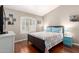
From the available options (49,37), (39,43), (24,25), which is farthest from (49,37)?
(24,25)

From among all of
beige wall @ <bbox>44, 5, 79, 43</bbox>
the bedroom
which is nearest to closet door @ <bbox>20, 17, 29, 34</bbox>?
the bedroom

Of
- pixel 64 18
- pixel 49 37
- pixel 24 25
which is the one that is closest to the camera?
pixel 24 25

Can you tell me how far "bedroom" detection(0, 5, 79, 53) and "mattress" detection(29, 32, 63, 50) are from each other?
10 cm

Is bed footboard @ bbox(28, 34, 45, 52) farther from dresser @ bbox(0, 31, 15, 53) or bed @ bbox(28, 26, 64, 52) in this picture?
dresser @ bbox(0, 31, 15, 53)

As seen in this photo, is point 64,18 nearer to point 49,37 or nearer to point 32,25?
point 49,37

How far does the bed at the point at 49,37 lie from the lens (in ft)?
5.53

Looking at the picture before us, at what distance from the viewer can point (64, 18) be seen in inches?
64.7

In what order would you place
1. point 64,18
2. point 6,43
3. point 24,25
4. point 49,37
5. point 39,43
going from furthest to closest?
point 39,43
point 49,37
point 64,18
point 24,25
point 6,43

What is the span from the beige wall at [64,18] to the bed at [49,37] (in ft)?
0.40

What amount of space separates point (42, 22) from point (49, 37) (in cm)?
40

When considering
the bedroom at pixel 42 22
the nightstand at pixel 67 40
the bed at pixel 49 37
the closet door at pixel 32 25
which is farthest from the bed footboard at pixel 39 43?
the nightstand at pixel 67 40

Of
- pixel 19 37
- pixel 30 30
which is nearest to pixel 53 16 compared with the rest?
pixel 30 30

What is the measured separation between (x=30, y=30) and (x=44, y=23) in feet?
1.06
